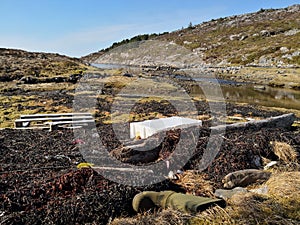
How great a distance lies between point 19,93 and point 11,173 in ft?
52.2

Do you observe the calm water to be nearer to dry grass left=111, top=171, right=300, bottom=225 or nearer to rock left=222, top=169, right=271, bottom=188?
rock left=222, top=169, right=271, bottom=188

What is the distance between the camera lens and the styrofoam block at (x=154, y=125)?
9.70 metres

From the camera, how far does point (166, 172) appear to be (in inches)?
283

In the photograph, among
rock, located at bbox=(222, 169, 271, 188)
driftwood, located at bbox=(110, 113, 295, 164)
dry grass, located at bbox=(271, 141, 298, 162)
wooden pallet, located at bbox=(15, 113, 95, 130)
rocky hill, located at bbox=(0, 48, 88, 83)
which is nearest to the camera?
rock, located at bbox=(222, 169, 271, 188)

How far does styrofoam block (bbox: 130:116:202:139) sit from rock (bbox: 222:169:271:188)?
11.2 ft

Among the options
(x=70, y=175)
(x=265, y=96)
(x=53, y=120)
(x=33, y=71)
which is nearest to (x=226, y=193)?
(x=70, y=175)

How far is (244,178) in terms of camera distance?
6281 mm

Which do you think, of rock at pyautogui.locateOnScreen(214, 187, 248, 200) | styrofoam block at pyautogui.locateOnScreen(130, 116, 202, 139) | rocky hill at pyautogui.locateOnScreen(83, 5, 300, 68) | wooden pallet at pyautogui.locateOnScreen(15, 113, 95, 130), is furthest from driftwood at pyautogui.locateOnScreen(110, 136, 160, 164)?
rocky hill at pyautogui.locateOnScreen(83, 5, 300, 68)

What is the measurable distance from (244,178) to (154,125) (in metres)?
4.70

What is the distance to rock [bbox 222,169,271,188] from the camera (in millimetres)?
6246

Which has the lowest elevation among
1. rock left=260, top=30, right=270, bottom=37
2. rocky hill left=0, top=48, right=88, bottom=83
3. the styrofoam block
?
the styrofoam block

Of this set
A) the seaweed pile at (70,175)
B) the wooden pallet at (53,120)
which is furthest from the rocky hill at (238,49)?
the seaweed pile at (70,175)

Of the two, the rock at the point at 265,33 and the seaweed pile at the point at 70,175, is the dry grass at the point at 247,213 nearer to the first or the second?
the seaweed pile at the point at 70,175

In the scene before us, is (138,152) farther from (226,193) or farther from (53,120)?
(53,120)
